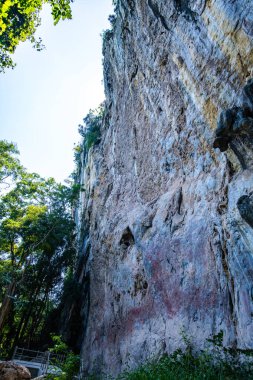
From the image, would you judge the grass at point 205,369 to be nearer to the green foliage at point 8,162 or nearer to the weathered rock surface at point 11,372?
the weathered rock surface at point 11,372

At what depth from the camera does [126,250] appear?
45.1ft

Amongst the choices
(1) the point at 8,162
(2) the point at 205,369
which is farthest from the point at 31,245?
(2) the point at 205,369

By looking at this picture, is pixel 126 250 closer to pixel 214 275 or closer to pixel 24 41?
pixel 214 275

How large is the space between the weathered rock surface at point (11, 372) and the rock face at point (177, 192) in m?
3.50

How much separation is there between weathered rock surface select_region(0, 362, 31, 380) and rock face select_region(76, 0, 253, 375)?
3.50 metres

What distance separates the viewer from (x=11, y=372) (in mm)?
10648

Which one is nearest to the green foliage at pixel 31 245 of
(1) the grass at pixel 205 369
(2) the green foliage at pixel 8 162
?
(2) the green foliage at pixel 8 162

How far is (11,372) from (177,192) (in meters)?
9.30

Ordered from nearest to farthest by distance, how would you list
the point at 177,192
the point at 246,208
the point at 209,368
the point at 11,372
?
1. the point at 209,368
2. the point at 246,208
3. the point at 177,192
4. the point at 11,372

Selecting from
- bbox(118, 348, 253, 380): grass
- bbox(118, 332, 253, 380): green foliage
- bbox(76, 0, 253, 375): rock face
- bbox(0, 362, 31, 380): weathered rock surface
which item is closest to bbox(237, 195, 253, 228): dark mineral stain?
bbox(76, 0, 253, 375): rock face

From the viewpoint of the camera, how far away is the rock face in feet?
22.5

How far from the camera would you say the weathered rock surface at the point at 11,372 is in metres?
10.5

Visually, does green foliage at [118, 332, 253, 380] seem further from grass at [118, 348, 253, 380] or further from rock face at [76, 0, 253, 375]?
rock face at [76, 0, 253, 375]

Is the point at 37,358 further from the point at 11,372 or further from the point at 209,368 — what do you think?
the point at 209,368
